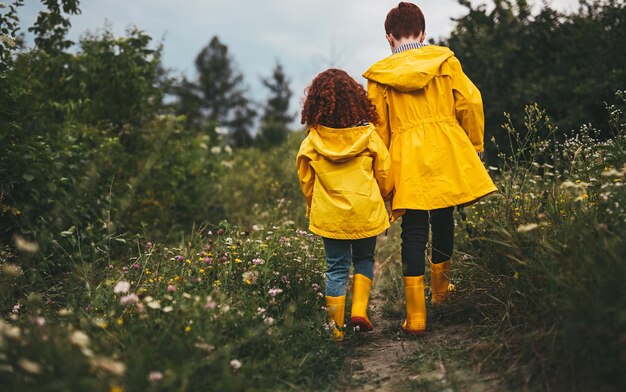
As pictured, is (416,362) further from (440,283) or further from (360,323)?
(440,283)

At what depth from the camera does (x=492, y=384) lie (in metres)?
2.37

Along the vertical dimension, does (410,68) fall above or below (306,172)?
above

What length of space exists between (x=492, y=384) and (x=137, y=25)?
6022mm

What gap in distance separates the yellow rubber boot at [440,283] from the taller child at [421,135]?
33 millimetres

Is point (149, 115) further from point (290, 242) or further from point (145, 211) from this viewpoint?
point (290, 242)

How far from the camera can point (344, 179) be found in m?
3.26

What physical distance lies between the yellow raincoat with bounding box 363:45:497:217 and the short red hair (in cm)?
14

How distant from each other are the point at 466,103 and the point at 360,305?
1410 millimetres

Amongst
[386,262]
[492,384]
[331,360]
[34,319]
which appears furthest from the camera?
[386,262]

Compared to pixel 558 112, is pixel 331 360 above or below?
below

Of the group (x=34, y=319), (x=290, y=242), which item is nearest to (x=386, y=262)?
(x=290, y=242)

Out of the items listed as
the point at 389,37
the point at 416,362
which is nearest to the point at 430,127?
the point at 389,37

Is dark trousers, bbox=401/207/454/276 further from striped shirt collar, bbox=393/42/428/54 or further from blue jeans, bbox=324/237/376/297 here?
striped shirt collar, bbox=393/42/428/54

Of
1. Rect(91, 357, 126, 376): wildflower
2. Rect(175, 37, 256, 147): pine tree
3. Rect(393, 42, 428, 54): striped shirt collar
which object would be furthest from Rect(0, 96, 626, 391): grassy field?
Rect(175, 37, 256, 147): pine tree
